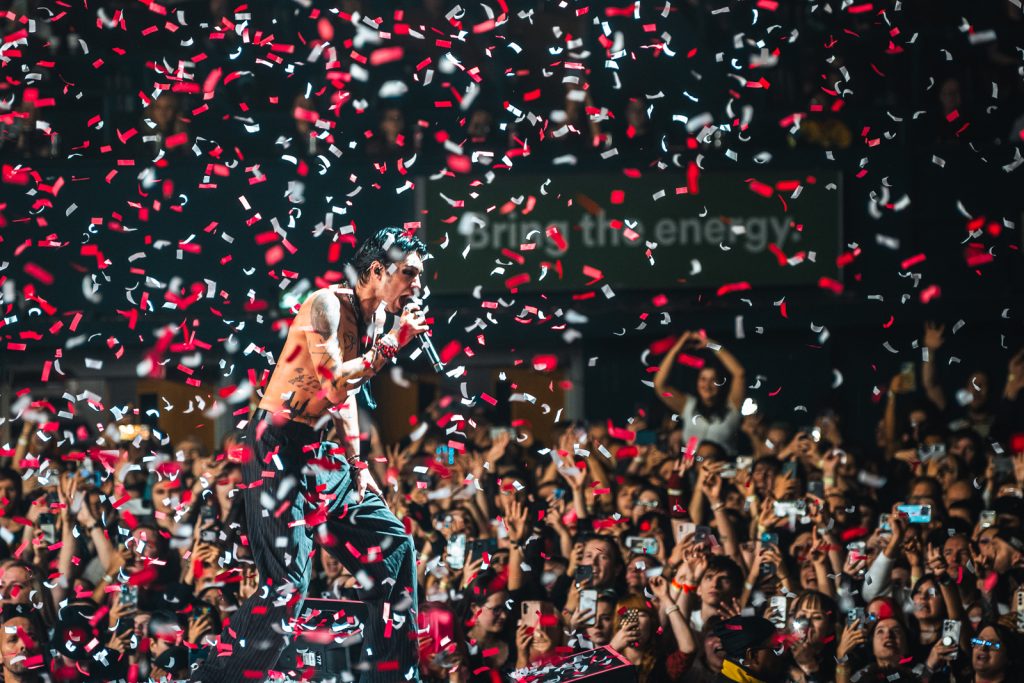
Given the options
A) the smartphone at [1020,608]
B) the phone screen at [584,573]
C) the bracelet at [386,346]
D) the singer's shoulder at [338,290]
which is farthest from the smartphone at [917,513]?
the singer's shoulder at [338,290]

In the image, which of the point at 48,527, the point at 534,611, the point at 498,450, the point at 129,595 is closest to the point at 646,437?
the point at 498,450

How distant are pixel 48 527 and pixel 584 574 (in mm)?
2366

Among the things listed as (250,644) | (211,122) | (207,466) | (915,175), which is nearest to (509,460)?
(207,466)

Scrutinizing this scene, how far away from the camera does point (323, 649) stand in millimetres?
5121

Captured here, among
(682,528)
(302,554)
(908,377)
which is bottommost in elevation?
(908,377)

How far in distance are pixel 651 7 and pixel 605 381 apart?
218cm

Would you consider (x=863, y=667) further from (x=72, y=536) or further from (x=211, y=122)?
(x=211, y=122)

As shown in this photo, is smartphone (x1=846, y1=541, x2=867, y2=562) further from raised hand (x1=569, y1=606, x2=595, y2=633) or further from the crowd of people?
raised hand (x1=569, y1=606, x2=595, y2=633)

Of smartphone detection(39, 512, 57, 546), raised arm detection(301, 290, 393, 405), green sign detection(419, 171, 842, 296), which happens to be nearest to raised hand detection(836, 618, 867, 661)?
raised arm detection(301, 290, 393, 405)

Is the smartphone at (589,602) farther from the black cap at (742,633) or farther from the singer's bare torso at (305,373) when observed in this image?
the singer's bare torso at (305,373)

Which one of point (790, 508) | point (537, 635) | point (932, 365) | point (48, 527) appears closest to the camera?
point (537, 635)

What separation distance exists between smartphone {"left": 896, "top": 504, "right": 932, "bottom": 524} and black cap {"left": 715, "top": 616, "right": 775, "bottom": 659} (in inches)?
36.0

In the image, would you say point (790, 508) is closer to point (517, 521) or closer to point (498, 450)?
point (517, 521)

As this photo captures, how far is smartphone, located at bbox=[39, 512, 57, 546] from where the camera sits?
612 centimetres
